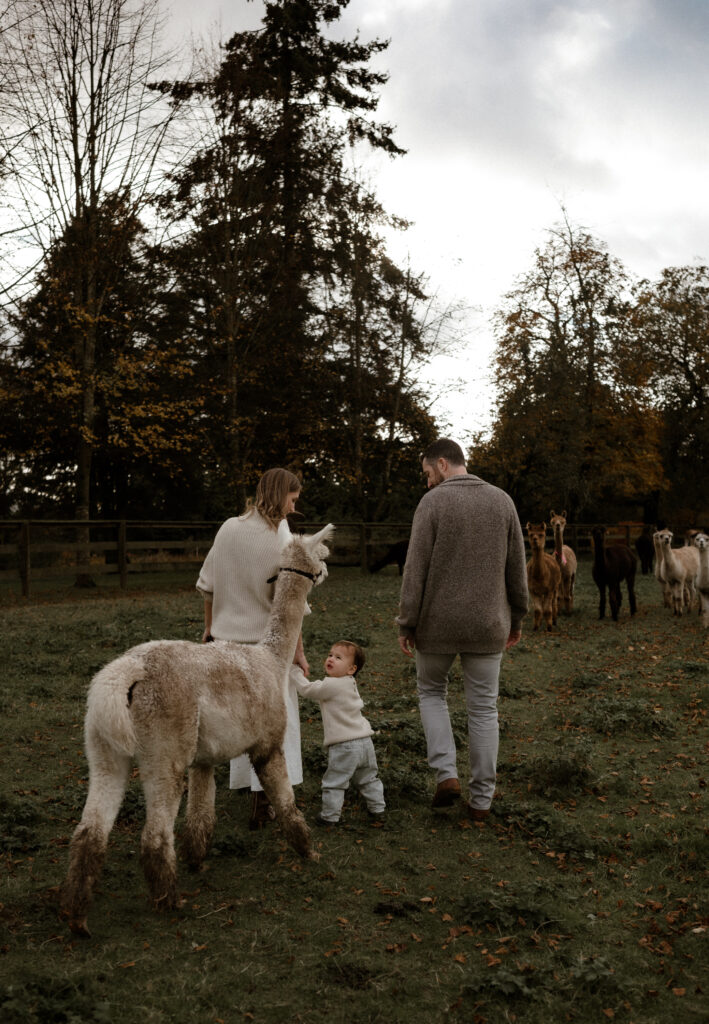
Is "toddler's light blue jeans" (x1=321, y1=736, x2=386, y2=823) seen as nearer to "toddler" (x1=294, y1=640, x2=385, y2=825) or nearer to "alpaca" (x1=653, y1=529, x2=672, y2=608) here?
"toddler" (x1=294, y1=640, x2=385, y2=825)

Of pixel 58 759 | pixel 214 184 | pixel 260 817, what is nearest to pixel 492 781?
pixel 260 817

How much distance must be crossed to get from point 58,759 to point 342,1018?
3.93 metres

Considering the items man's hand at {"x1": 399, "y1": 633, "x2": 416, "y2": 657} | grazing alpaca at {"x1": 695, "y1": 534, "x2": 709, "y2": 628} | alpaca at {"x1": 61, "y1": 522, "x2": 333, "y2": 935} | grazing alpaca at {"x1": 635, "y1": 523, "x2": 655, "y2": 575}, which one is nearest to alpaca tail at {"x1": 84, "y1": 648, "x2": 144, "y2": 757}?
alpaca at {"x1": 61, "y1": 522, "x2": 333, "y2": 935}

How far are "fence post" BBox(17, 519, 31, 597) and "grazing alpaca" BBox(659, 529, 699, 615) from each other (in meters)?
11.5

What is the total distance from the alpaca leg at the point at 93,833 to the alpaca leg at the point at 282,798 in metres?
Result: 0.86

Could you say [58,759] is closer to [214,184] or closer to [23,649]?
[23,649]

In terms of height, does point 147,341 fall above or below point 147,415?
above

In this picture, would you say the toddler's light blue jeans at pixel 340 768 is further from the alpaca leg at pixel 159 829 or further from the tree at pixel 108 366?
the tree at pixel 108 366

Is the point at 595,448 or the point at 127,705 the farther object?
the point at 595,448

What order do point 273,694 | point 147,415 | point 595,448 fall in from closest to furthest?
point 273,694, point 147,415, point 595,448

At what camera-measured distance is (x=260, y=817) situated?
498cm

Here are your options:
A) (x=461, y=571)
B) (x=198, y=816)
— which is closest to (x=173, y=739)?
(x=198, y=816)

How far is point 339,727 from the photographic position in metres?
4.99

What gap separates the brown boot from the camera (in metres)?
4.95
